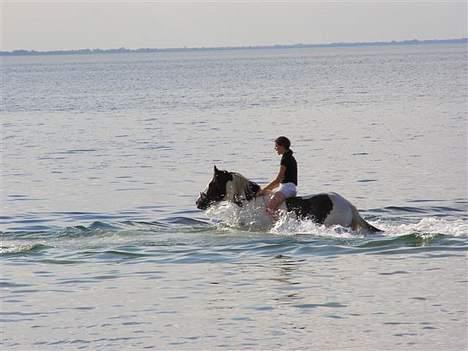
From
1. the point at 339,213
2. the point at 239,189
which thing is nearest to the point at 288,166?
the point at 239,189

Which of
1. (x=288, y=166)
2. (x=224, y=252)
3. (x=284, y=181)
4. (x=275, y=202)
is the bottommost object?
(x=224, y=252)

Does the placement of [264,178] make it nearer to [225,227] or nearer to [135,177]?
[135,177]

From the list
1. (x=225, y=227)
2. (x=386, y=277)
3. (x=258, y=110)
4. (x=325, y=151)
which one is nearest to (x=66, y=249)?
(x=225, y=227)

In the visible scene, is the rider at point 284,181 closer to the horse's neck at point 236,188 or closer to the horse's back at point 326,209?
the horse's back at point 326,209

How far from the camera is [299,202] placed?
1714cm

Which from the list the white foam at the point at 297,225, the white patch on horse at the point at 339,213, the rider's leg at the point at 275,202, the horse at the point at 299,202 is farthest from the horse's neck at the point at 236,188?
the white patch on horse at the point at 339,213

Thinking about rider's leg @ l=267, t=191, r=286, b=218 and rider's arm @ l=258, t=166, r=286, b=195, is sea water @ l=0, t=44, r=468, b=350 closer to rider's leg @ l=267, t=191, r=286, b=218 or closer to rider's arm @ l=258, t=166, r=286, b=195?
rider's leg @ l=267, t=191, r=286, b=218

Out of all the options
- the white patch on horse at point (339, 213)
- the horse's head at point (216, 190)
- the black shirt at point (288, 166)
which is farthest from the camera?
the horse's head at point (216, 190)

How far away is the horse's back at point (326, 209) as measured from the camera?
55.5 feet

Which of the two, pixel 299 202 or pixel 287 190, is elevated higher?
pixel 287 190

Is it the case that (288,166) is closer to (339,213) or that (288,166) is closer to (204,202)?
(339,213)

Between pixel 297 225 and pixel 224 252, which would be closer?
pixel 224 252

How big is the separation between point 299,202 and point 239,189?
3.46 ft

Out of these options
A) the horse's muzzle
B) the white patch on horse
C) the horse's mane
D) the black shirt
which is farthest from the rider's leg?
the horse's muzzle
